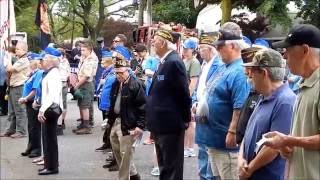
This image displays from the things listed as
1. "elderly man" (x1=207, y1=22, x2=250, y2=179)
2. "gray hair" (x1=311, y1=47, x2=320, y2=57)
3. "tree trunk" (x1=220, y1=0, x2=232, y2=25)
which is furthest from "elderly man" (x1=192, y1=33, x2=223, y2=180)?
"tree trunk" (x1=220, y1=0, x2=232, y2=25)

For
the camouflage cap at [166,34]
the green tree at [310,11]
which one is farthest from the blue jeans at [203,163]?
the green tree at [310,11]

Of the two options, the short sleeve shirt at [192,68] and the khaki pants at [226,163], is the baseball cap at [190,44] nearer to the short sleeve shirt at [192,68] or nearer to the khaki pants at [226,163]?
the short sleeve shirt at [192,68]

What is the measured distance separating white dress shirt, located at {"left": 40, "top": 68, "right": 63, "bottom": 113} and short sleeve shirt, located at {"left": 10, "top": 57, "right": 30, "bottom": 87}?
133 inches

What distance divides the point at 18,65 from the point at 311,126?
8806mm

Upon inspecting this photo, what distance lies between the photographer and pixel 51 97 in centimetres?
806

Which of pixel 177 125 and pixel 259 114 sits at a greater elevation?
pixel 259 114

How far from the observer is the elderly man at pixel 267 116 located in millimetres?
4039

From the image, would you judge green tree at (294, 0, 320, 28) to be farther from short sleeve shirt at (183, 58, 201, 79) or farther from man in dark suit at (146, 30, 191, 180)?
man in dark suit at (146, 30, 191, 180)

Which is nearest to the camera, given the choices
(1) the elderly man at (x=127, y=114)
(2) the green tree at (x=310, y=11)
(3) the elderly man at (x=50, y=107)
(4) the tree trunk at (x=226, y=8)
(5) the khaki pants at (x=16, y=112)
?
(1) the elderly man at (x=127, y=114)

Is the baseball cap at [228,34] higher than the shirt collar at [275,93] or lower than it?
higher

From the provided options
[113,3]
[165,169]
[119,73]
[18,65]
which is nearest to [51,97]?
[119,73]

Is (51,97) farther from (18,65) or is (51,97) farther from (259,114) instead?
(259,114)

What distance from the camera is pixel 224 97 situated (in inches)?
211

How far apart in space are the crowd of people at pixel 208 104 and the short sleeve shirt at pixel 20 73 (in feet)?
0.07
